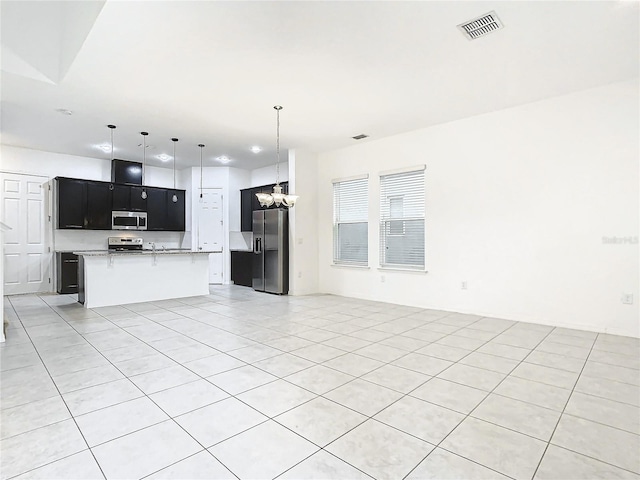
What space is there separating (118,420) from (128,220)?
706 centimetres

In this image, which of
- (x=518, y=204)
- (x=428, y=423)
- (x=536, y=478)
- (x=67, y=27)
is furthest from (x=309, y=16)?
(x=518, y=204)

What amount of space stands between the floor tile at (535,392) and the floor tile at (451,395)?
0.70 feet

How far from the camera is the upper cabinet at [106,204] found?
7461 mm

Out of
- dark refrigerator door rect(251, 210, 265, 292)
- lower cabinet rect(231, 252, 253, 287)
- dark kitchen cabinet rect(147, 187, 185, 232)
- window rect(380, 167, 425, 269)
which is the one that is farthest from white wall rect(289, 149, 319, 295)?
dark kitchen cabinet rect(147, 187, 185, 232)

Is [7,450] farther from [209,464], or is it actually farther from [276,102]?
[276,102]

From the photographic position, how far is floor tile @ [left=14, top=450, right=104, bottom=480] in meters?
1.65

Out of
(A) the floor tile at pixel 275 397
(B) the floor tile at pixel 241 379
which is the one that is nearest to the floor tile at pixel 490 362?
(A) the floor tile at pixel 275 397

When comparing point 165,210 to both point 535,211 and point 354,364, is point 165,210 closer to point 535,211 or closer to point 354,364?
point 354,364

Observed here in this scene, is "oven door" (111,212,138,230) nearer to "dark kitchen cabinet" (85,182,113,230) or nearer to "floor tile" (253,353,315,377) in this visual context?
"dark kitchen cabinet" (85,182,113,230)

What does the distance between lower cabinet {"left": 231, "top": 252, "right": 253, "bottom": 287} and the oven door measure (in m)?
2.41

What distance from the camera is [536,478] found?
65.1 inches

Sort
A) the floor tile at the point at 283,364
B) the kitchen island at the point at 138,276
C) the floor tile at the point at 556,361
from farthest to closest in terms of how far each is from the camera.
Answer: the kitchen island at the point at 138,276 < the floor tile at the point at 556,361 < the floor tile at the point at 283,364

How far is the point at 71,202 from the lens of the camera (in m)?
7.52

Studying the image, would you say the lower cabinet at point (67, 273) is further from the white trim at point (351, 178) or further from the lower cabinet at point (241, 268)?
the white trim at point (351, 178)
